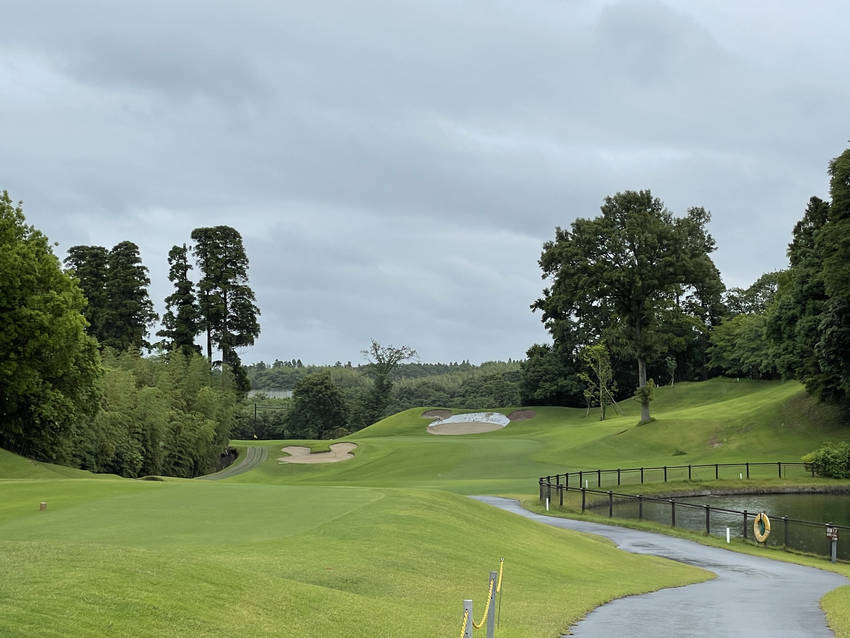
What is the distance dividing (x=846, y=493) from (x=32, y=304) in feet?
144

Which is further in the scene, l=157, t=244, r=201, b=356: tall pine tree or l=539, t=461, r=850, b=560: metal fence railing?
l=157, t=244, r=201, b=356: tall pine tree

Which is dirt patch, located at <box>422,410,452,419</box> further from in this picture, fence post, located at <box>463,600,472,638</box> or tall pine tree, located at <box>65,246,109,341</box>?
fence post, located at <box>463,600,472,638</box>

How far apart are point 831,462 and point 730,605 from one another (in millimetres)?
36416

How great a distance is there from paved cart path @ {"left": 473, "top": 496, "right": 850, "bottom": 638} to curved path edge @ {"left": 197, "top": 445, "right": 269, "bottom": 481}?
129 feet

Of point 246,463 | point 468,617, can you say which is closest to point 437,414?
point 246,463

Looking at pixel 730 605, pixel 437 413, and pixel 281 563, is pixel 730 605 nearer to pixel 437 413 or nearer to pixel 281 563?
pixel 281 563

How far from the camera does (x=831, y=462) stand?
1887 inches

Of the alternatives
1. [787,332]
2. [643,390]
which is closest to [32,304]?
[643,390]

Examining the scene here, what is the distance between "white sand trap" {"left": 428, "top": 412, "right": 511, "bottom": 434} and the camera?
8531 centimetres

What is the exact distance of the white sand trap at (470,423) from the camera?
85.3 m

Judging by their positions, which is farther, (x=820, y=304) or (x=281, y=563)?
(x=820, y=304)

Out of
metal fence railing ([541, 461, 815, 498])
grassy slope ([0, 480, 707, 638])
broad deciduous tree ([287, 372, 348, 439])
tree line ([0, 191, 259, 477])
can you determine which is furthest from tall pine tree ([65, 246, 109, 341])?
grassy slope ([0, 480, 707, 638])

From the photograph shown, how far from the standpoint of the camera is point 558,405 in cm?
9931

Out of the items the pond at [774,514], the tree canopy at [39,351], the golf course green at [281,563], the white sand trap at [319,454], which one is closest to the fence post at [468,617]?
the golf course green at [281,563]
